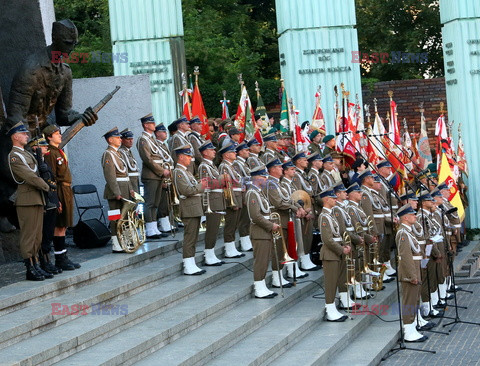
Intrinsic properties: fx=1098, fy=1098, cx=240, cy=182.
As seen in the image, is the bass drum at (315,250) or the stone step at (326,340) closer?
the stone step at (326,340)

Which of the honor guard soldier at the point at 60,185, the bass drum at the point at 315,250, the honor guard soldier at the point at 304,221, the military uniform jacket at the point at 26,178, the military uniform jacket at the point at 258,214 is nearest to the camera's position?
the military uniform jacket at the point at 26,178

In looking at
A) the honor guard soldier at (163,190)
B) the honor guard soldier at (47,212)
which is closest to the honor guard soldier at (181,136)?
the honor guard soldier at (163,190)

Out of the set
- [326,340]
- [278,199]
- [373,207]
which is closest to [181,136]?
[278,199]

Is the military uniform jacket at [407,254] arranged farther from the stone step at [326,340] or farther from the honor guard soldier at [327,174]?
the honor guard soldier at [327,174]

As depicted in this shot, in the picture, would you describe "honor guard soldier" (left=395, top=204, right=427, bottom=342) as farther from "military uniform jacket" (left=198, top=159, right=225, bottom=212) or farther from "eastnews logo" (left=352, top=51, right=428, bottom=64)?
"eastnews logo" (left=352, top=51, right=428, bottom=64)

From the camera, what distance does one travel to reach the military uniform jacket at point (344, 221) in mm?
14067

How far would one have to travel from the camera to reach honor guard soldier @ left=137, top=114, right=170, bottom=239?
1565 centimetres

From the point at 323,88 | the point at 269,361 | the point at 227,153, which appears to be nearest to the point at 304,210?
the point at 227,153

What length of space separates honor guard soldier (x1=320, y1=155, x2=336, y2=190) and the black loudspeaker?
11.2 feet

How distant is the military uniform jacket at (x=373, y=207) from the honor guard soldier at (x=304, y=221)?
0.78 meters

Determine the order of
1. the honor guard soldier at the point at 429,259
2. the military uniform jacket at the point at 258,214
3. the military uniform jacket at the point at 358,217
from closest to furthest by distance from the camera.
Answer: the military uniform jacket at the point at 258,214
the honor guard soldier at the point at 429,259
the military uniform jacket at the point at 358,217

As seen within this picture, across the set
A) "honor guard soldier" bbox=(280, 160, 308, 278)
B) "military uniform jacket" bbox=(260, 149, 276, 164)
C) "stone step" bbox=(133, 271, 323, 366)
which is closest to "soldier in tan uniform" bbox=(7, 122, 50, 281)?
"stone step" bbox=(133, 271, 323, 366)

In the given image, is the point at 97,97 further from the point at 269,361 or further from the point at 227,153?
the point at 269,361

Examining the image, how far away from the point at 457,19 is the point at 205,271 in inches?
347
